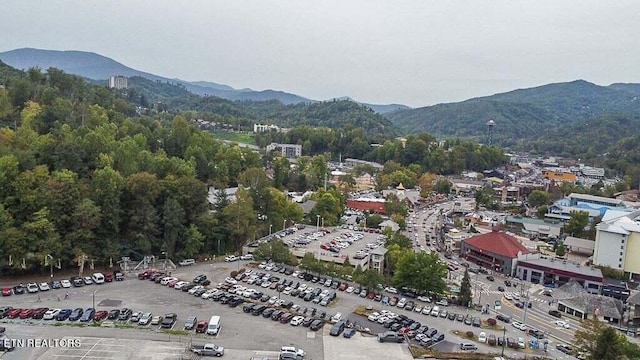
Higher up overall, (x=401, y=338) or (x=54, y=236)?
(x=54, y=236)

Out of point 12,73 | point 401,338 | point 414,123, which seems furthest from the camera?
point 414,123

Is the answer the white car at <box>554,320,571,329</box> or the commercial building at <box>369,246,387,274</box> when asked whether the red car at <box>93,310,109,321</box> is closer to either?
the commercial building at <box>369,246,387,274</box>

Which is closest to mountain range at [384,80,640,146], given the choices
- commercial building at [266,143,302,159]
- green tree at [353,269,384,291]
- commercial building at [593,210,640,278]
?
commercial building at [266,143,302,159]

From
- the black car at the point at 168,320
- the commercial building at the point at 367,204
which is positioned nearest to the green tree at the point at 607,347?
the black car at the point at 168,320

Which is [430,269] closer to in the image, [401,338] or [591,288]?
[401,338]

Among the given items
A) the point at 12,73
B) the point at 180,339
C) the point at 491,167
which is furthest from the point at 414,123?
the point at 180,339

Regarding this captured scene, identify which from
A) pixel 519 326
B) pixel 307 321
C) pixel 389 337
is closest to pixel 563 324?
pixel 519 326

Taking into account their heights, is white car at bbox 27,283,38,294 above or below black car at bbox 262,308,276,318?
above
